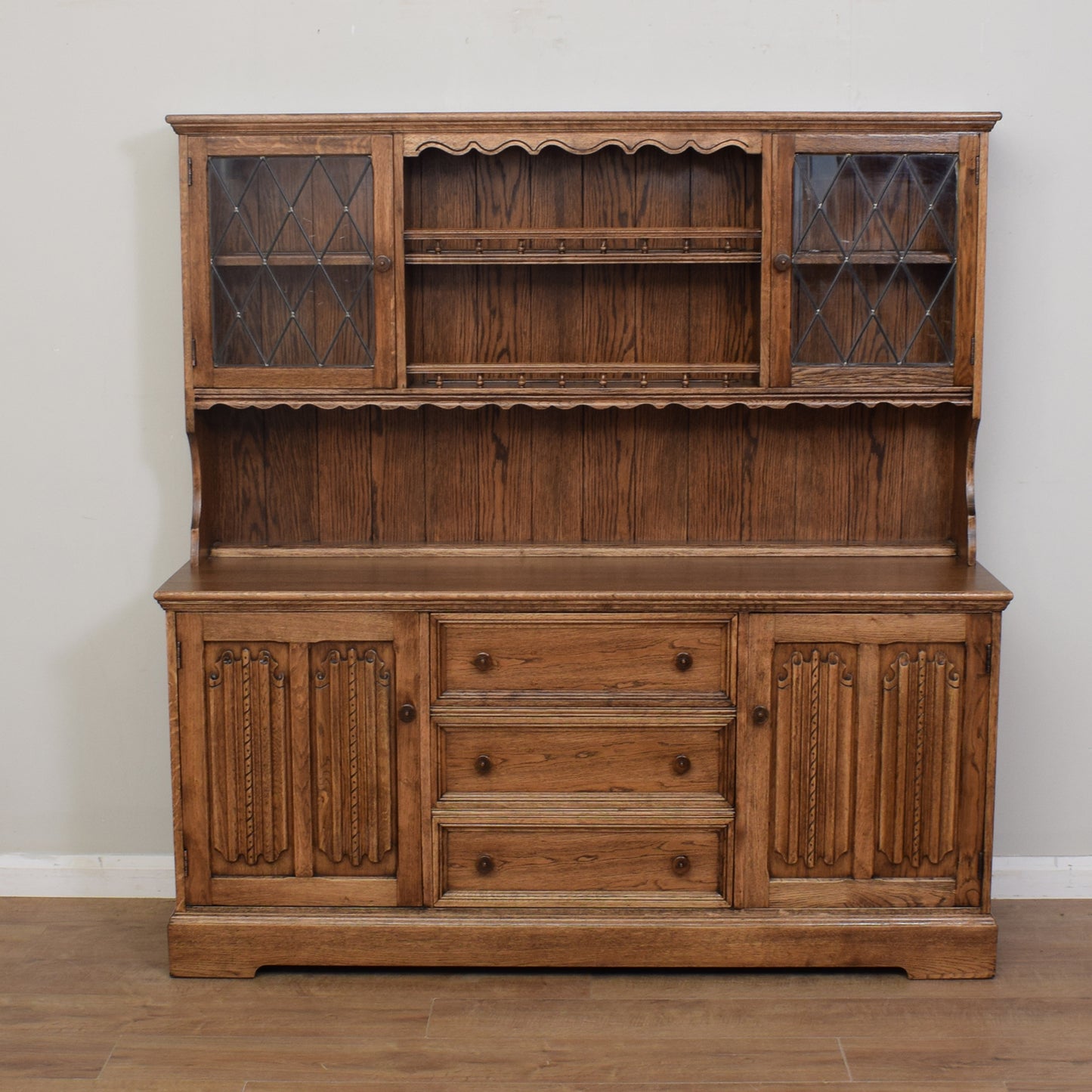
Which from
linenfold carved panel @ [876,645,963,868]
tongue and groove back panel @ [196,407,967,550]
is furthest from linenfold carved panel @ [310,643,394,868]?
linenfold carved panel @ [876,645,963,868]

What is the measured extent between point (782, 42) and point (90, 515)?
194 cm

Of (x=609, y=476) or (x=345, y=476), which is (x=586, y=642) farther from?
(x=345, y=476)

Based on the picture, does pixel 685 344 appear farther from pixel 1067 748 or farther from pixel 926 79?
pixel 1067 748

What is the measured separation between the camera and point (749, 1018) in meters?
2.54

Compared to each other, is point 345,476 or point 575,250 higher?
point 575,250

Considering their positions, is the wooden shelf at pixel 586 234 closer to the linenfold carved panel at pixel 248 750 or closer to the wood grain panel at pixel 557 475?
the wood grain panel at pixel 557 475

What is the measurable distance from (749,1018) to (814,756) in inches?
21.2

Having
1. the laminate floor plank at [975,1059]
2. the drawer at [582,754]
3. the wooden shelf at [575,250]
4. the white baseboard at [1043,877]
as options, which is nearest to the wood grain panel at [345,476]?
the wooden shelf at [575,250]

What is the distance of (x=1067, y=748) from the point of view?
122 inches

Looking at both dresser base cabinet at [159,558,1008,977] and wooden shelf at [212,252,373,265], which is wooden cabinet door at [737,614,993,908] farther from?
wooden shelf at [212,252,373,265]

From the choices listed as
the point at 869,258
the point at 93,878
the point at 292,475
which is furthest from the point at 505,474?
the point at 93,878

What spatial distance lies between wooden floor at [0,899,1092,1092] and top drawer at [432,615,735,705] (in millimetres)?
610

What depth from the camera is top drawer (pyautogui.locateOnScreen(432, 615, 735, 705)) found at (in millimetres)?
2623

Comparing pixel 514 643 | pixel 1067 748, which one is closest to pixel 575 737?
pixel 514 643
